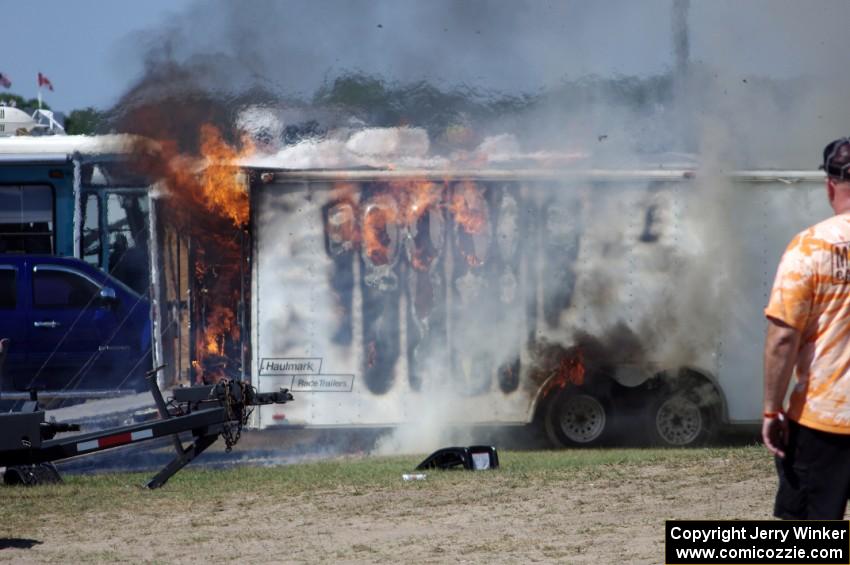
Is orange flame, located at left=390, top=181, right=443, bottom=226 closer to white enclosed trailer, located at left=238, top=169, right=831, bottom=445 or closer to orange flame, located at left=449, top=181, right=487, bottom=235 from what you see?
white enclosed trailer, located at left=238, top=169, right=831, bottom=445

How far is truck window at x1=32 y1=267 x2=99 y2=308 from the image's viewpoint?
616 inches

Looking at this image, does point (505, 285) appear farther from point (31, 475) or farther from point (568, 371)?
point (31, 475)

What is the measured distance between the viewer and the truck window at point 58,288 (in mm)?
15648

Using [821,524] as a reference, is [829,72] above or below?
above

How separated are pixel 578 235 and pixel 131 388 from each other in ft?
18.6

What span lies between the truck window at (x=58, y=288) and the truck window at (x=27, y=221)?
0.88 meters

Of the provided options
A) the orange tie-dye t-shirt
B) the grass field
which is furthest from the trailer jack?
the orange tie-dye t-shirt

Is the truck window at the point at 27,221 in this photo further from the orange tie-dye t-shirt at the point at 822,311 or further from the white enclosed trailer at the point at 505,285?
the orange tie-dye t-shirt at the point at 822,311

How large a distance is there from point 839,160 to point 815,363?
823mm

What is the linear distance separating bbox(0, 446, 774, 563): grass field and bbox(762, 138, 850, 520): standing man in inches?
85.5

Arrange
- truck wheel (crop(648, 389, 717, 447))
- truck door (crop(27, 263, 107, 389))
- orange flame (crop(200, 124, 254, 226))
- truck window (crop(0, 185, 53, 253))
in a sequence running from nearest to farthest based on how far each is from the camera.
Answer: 1. orange flame (crop(200, 124, 254, 226))
2. truck wheel (crop(648, 389, 717, 447))
3. truck door (crop(27, 263, 107, 389))
4. truck window (crop(0, 185, 53, 253))

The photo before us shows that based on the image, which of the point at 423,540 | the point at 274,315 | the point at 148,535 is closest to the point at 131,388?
the point at 274,315

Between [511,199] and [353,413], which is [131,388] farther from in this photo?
[511,199]

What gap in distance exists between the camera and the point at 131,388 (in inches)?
565
